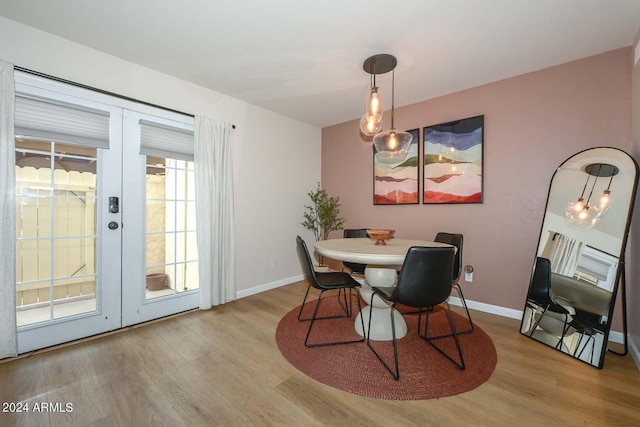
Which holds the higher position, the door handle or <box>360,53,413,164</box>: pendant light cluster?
<box>360,53,413,164</box>: pendant light cluster

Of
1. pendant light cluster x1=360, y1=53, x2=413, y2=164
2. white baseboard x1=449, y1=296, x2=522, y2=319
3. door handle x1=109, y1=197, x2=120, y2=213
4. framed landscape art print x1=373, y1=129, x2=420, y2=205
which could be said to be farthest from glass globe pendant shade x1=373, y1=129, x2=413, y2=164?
door handle x1=109, y1=197, x2=120, y2=213

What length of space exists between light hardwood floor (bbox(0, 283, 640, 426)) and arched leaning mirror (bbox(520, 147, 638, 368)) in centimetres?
18

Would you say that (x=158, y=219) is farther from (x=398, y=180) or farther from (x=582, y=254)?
(x=582, y=254)

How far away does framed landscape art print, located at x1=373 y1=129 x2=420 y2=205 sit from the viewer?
3486 millimetres

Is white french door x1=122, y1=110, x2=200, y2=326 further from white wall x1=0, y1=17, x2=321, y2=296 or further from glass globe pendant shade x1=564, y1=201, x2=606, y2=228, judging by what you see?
glass globe pendant shade x1=564, y1=201, x2=606, y2=228

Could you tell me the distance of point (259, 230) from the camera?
145 inches

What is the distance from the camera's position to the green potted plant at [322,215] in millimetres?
4195

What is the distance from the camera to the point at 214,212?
3016mm

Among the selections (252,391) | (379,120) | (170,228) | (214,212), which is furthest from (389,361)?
(170,228)

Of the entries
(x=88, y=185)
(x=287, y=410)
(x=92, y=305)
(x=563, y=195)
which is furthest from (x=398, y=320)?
(x=88, y=185)

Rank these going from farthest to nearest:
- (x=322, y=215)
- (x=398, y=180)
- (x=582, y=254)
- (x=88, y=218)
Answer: (x=322, y=215) → (x=398, y=180) → (x=88, y=218) → (x=582, y=254)

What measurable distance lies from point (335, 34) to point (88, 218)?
2.64 metres

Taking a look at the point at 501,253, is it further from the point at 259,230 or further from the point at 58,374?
the point at 58,374

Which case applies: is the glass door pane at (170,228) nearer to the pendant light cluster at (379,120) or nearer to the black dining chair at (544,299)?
the pendant light cluster at (379,120)
